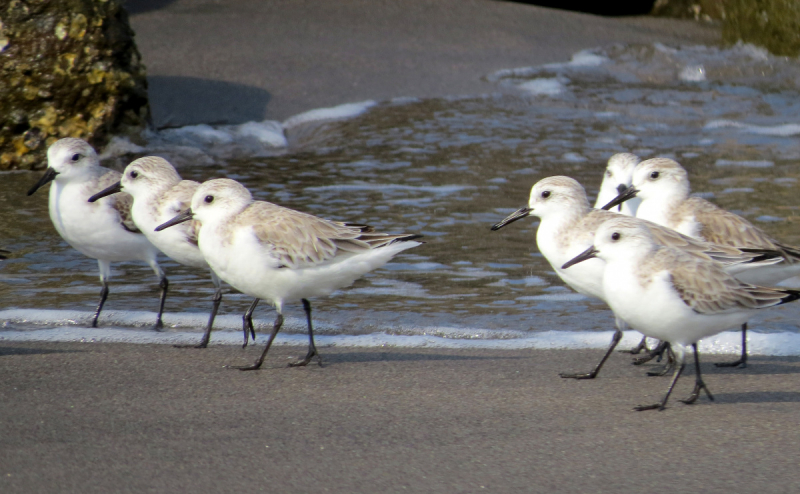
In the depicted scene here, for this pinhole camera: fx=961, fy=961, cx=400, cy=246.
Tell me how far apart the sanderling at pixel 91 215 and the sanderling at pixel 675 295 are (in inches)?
112

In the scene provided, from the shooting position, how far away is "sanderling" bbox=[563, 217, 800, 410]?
4.30 m

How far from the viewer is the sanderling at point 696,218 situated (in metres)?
5.23

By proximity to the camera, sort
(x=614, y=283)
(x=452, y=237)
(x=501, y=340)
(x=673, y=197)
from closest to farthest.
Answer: (x=614, y=283) → (x=501, y=340) → (x=673, y=197) → (x=452, y=237)

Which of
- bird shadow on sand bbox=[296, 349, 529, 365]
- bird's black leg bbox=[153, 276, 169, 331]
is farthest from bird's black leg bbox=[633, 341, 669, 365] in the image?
bird's black leg bbox=[153, 276, 169, 331]

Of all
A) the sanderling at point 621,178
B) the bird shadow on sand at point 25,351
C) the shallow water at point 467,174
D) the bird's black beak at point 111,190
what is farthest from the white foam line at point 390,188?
the bird shadow on sand at point 25,351

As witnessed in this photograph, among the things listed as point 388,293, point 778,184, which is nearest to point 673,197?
point 388,293

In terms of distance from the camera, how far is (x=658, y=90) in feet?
45.3

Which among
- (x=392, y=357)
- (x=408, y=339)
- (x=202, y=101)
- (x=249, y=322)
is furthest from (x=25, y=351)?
(x=202, y=101)

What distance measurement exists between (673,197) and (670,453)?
2593mm

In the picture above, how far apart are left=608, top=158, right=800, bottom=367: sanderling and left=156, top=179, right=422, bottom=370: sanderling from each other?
5.55 feet

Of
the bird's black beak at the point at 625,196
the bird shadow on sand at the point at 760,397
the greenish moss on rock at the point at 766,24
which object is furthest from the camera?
the greenish moss on rock at the point at 766,24

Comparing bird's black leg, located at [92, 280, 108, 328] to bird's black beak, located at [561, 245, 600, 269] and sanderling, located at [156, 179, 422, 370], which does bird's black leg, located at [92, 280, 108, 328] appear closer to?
sanderling, located at [156, 179, 422, 370]

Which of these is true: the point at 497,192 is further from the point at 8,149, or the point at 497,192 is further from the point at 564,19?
the point at 564,19

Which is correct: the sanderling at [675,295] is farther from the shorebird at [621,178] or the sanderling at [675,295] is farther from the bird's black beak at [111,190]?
the bird's black beak at [111,190]
